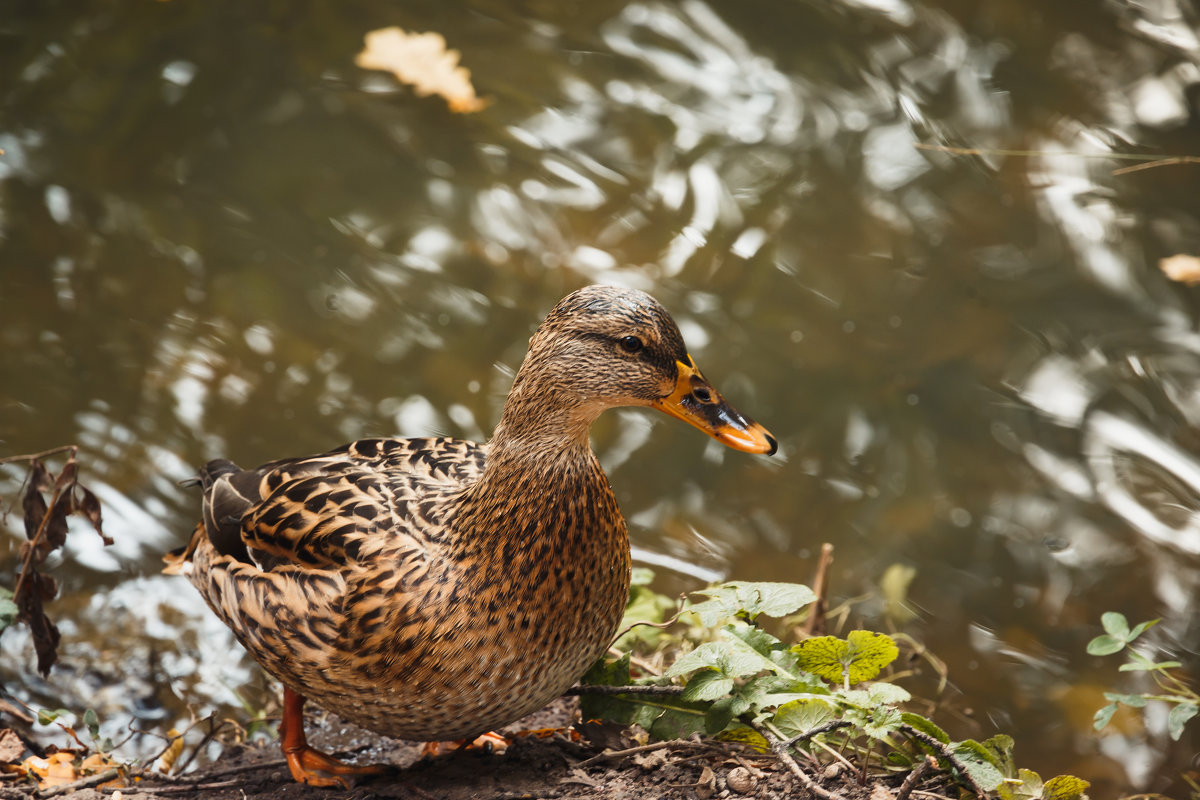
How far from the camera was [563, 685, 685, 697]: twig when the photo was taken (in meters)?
2.70

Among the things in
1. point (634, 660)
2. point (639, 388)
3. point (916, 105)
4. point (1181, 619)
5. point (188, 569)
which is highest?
point (639, 388)

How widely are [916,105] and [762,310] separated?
1.53 m

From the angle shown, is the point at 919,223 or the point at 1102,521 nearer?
the point at 1102,521

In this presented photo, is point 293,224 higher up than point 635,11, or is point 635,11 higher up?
point 635,11

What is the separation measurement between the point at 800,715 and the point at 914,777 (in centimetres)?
33

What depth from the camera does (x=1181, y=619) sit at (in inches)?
154

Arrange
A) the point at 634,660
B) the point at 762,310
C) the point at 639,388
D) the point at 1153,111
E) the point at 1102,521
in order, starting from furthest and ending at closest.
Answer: the point at 1153,111
the point at 762,310
the point at 1102,521
the point at 634,660
the point at 639,388

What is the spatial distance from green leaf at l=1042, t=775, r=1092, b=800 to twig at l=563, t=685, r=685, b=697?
81 centimetres

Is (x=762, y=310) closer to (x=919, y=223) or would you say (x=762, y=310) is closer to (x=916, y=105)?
(x=919, y=223)

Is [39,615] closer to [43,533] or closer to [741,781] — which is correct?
[43,533]

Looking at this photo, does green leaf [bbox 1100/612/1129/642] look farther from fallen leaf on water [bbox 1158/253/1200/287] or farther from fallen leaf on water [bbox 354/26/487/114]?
fallen leaf on water [bbox 354/26/487/114]

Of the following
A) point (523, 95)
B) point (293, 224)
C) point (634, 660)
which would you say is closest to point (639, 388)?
point (634, 660)

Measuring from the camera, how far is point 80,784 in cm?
287

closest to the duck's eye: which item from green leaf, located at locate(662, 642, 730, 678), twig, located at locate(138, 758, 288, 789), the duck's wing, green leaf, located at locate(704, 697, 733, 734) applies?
the duck's wing
